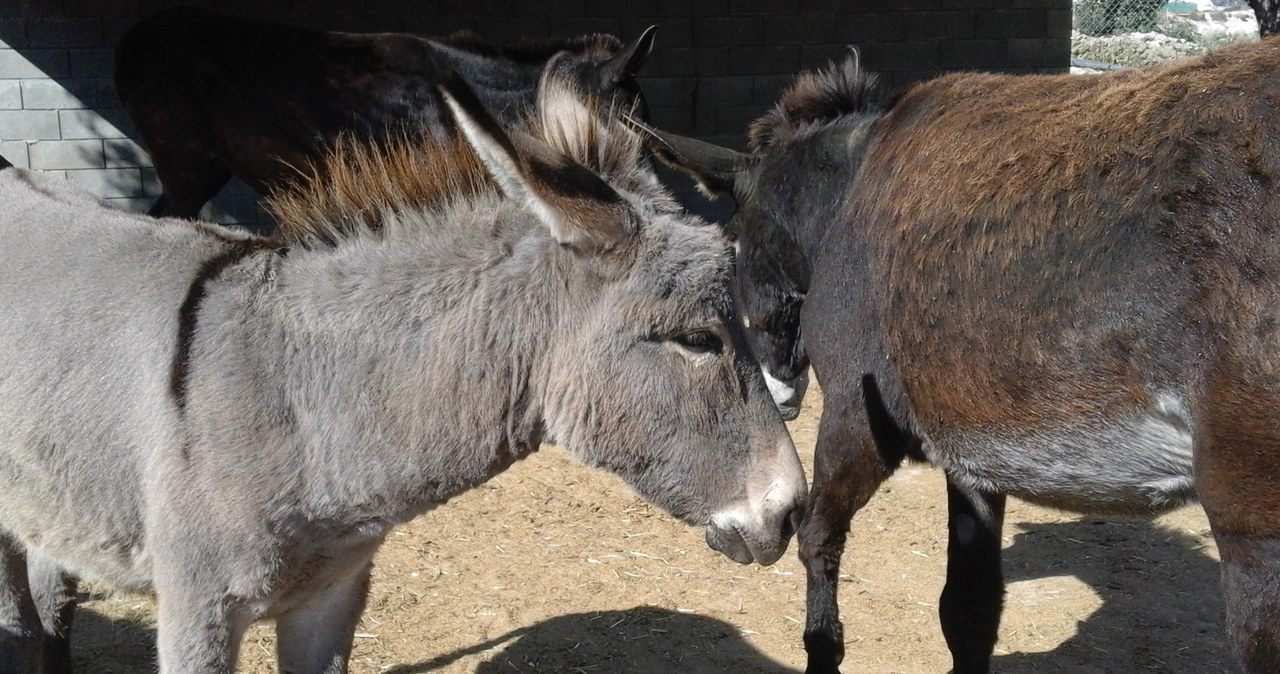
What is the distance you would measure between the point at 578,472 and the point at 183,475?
387cm

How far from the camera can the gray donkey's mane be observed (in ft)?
8.17

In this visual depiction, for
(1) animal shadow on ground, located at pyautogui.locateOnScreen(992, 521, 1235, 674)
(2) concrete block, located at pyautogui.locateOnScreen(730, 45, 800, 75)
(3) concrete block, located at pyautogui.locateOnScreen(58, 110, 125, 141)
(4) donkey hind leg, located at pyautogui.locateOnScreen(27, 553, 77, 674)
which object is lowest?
(1) animal shadow on ground, located at pyautogui.locateOnScreen(992, 521, 1235, 674)

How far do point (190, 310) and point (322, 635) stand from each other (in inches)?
37.8

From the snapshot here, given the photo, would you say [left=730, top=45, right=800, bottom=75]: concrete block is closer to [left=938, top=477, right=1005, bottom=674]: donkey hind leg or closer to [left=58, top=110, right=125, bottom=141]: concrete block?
[left=58, top=110, right=125, bottom=141]: concrete block

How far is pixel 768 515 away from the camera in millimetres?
2312

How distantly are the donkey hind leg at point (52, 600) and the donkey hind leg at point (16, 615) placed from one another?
0.06 metres

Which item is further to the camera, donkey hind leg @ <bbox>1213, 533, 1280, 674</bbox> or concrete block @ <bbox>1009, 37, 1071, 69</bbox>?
concrete block @ <bbox>1009, 37, 1071, 69</bbox>

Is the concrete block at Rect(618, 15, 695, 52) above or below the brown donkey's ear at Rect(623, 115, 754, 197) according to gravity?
above

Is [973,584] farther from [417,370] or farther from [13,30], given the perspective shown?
[13,30]

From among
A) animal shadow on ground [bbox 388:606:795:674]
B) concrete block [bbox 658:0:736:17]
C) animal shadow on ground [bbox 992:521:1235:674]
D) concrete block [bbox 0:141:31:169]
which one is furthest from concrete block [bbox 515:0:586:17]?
animal shadow on ground [bbox 388:606:795:674]

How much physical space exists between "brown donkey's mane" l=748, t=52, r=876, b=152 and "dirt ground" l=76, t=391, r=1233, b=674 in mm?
1986

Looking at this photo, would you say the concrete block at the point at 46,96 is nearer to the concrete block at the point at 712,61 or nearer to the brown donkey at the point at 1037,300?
the concrete block at the point at 712,61

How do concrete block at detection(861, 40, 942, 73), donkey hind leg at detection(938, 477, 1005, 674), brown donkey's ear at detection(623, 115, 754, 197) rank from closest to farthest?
donkey hind leg at detection(938, 477, 1005, 674), brown donkey's ear at detection(623, 115, 754, 197), concrete block at detection(861, 40, 942, 73)

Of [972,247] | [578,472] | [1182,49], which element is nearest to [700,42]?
[578,472]
